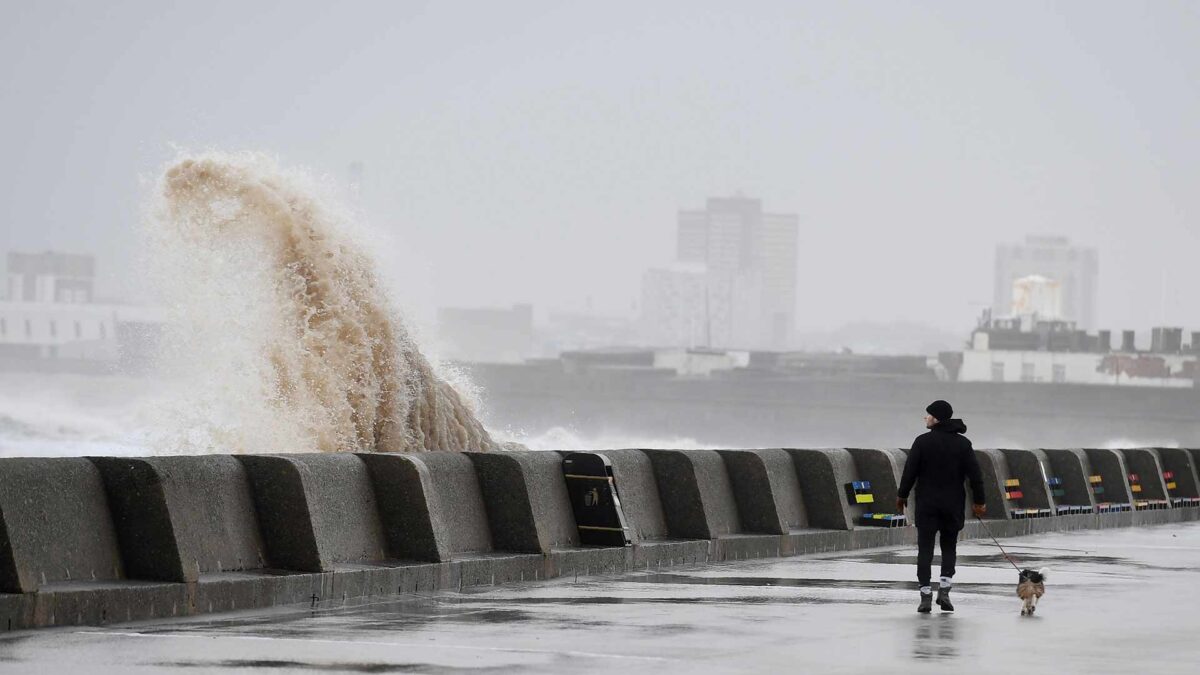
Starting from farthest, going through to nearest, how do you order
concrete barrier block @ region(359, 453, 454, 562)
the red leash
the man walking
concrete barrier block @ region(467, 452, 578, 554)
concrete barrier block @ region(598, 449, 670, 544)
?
the red leash, concrete barrier block @ region(598, 449, 670, 544), concrete barrier block @ region(467, 452, 578, 554), concrete barrier block @ region(359, 453, 454, 562), the man walking

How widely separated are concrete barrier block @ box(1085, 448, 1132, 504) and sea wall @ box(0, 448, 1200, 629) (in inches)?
286

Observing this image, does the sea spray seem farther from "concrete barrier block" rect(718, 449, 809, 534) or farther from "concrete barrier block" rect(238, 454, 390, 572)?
"concrete barrier block" rect(238, 454, 390, 572)

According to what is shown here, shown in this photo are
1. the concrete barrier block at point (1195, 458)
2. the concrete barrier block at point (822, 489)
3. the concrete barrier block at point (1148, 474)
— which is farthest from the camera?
the concrete barrier block at point (1195, 458)

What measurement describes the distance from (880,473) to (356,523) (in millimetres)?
8070

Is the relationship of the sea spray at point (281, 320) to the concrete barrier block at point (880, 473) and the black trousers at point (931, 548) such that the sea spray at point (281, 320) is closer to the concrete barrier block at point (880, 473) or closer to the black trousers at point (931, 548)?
the concrete barrier block at point (880, 473)

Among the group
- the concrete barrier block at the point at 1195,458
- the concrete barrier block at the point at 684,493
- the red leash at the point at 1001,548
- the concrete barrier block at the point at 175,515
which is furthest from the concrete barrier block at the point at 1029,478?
the concrete barrier block at the point at 175,515

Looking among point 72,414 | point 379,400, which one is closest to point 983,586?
point 379,400

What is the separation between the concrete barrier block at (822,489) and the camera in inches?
770

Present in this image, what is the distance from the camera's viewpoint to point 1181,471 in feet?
96.5

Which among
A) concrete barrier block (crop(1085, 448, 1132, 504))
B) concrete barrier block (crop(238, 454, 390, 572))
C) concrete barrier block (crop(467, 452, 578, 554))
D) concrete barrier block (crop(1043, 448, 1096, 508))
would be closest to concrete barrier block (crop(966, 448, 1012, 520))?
concrete barrier block (crop(1043, 448, 1096, 508))

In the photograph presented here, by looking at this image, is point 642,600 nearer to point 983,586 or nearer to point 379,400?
point 983,586

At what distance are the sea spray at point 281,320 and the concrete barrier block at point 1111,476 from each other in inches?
346

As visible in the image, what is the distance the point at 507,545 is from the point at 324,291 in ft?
43.1

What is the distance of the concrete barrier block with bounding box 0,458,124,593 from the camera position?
11.1m
